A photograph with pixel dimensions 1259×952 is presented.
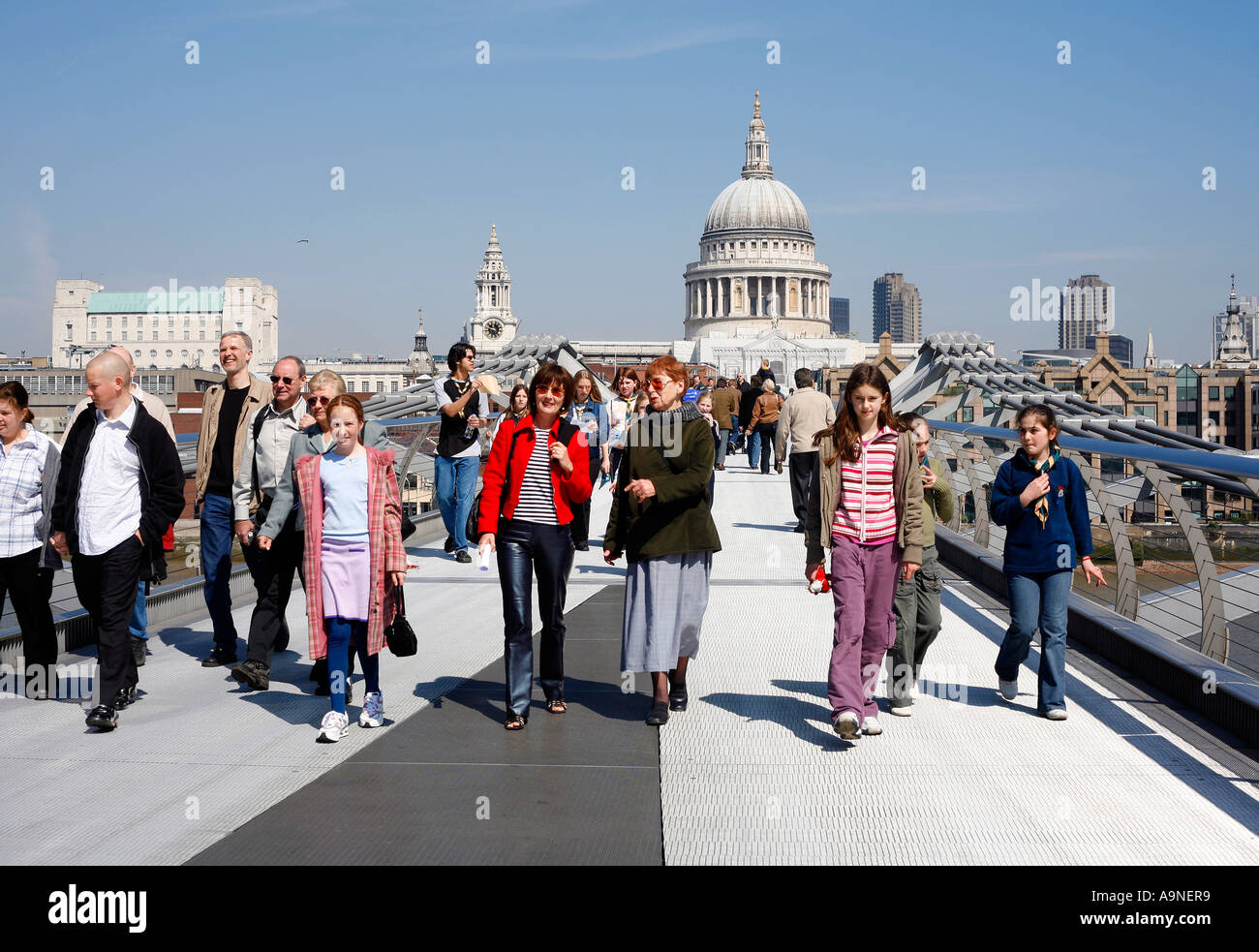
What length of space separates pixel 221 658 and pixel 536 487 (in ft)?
8.02

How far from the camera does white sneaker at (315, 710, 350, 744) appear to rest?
5.96 metres

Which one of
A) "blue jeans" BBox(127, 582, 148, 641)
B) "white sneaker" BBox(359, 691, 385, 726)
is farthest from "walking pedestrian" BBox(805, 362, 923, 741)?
"blue jeans" BBox(127, 582, 148, 641)

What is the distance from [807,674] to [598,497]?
11529 millimetres

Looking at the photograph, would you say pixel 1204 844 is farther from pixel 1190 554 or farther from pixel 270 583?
pixel 270 583

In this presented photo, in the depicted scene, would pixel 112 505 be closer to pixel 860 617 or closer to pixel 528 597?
pixel 528 597

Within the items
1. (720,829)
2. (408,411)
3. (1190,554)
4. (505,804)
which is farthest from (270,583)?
(408,411)

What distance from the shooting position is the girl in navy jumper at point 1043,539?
6.54m

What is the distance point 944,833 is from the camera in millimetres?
4723

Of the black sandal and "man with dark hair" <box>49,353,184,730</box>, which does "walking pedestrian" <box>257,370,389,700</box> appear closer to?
"man with dark hair" <box>49,353,184,730</box>

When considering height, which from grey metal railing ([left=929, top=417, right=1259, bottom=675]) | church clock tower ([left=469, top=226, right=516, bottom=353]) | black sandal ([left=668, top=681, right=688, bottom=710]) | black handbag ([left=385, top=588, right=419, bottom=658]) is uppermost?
church clock tower ([left=469, top=226, right=516, bottom=353])

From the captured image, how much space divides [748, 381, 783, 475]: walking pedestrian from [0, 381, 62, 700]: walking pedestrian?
15681mm

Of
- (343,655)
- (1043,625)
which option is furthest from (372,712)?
(1043,625)

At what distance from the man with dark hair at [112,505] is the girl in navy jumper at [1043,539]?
399cm

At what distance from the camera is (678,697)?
661 cm
